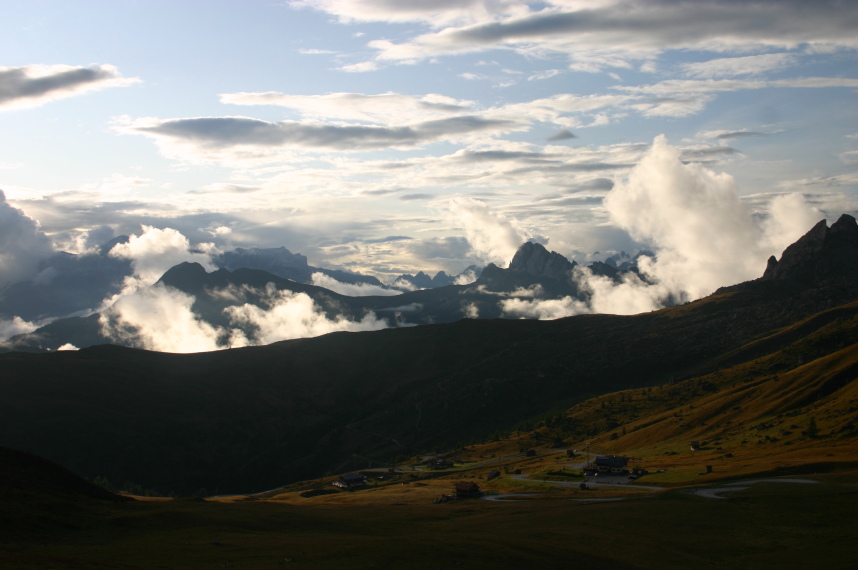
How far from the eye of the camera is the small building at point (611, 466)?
14488 centimetres

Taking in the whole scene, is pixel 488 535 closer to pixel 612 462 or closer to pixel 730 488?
pixel 730 488

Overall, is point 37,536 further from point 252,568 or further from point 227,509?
point 227,509

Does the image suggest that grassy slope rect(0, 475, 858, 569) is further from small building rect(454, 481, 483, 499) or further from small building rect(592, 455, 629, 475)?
small building rect(592, 455, 629, 475)

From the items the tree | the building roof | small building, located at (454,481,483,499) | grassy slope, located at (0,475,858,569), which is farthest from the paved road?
the tree

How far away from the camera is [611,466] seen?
146 metres

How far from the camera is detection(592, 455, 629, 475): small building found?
475 feet

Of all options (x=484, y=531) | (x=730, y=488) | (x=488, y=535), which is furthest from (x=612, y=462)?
(x=488, y=535)

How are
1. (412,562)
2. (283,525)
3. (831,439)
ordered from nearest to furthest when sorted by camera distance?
(412,562) → (283,525) → (831,439)

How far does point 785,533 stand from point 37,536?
86.1 m

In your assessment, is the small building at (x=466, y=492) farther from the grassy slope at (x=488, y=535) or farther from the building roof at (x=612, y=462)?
the building roof at (x=612, y=462)

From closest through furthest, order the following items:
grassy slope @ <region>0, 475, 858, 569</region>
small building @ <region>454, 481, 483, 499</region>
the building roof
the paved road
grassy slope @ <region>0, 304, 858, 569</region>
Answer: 1. grassy slope @ <region>0, 475, 858, 569</region>
2. grassy slope @ <region>0, 304, 858, 569</region>
3. the paved road
4. small building @ <region>454, 481, 483, 499</region>
5. the building roof

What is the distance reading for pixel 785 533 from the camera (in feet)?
263

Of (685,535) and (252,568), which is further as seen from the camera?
(685,535)

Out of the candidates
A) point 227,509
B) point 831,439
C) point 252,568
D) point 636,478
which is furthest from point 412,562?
point 831,439
